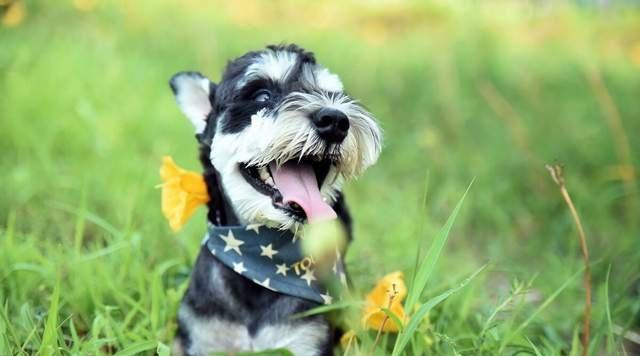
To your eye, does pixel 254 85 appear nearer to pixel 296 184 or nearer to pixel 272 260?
pixel 296 184

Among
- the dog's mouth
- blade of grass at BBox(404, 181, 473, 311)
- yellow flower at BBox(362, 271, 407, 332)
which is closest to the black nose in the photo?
the dog's mouth

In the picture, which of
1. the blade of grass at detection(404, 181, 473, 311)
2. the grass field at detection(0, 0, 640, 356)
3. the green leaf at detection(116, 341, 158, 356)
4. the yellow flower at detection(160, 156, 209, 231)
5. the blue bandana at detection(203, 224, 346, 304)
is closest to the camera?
the blade of grass at detection(404, 181, 473, 311)

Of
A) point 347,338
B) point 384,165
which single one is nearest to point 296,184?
point 347,338

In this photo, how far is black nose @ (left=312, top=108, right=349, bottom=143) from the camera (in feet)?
7.56

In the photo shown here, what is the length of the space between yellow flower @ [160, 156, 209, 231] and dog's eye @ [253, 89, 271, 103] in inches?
16.0

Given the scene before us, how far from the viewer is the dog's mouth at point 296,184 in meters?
2.37

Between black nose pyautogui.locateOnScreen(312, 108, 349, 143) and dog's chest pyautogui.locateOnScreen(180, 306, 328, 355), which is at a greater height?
black nose pyautogui.locateOnScreen(312, 108, 349, 143)

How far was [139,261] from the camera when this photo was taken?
10.8ft

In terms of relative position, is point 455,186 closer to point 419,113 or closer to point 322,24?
point 419,113

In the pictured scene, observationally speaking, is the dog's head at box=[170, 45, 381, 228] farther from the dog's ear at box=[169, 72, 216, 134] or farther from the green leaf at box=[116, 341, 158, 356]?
the green leaf at box=[116, 341, 158, 356]

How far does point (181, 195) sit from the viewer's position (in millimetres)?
2756

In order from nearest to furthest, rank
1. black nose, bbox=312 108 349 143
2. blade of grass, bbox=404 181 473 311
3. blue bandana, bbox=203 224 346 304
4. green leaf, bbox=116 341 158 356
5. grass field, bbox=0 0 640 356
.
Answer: blade of grass, bbox=404 181 473 311, black nose, bbox=312 108 349 143, green leaf, bbox=116 341 158 356, blue bandana, bbox=203 224 346 304, grass field, bbox=0 0 640 356

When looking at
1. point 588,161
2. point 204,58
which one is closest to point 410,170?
point 588,161

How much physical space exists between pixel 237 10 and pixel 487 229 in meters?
5.05
